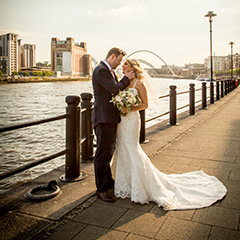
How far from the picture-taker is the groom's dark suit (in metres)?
3.36

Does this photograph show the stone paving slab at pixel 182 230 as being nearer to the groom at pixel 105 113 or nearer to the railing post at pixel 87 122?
the groom at pixel 105 113

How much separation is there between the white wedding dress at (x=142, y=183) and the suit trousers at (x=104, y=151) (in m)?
0.13

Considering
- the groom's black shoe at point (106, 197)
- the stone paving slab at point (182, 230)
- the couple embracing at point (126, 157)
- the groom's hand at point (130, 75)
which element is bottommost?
the stone paving slab at point (182, 230)

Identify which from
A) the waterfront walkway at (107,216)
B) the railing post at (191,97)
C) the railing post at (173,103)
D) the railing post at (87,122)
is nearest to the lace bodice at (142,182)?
the waterfront walkway at (107,216)

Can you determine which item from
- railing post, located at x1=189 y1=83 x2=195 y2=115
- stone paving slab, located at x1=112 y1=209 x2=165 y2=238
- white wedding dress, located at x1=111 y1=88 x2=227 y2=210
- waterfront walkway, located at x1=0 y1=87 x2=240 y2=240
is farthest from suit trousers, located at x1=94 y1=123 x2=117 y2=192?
railing post, located at x1=189 y1=83 x2=195 y2=115

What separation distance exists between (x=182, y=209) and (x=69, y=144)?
5.86ft

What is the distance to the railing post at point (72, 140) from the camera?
413 centimetres

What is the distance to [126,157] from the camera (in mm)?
3615

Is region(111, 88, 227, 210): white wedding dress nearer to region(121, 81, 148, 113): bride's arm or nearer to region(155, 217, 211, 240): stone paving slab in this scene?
region(121, 81, 148, 113): bride's arm

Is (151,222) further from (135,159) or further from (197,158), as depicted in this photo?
(197,158)

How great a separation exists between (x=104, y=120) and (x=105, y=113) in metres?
0.08

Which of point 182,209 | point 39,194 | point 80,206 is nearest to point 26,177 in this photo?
point 39,194

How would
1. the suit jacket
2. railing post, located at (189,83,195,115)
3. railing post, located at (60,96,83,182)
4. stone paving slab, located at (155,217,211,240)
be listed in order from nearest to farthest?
1. stone paving slab, located at (155,217,211,240)
2. the suit jacket
3. railing post, located at (60,96,83,182)
4. railing post, located at (189,83,195,115)

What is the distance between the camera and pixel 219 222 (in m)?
2.91
